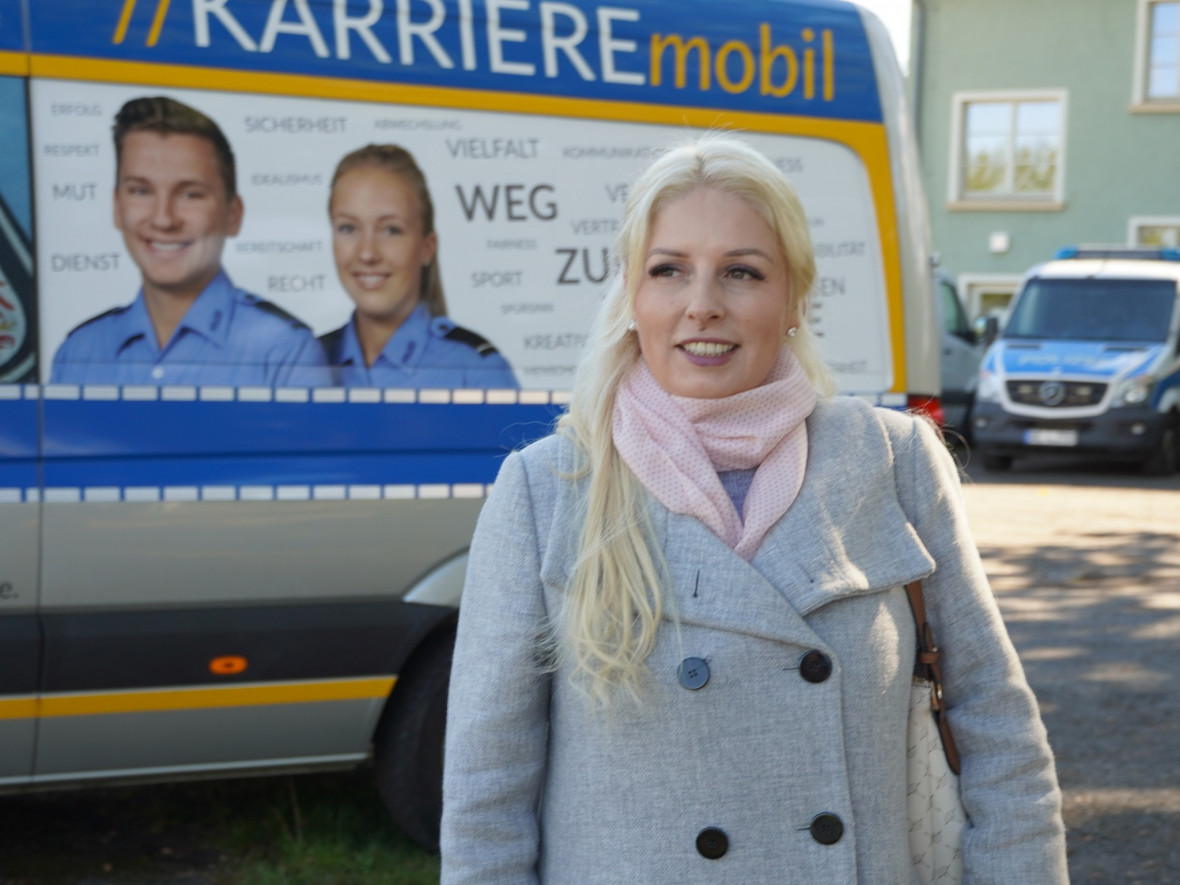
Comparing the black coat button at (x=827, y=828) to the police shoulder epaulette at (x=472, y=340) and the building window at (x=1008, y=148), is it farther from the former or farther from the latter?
the building window at (x=1008, y=148)

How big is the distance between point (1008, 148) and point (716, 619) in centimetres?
2261

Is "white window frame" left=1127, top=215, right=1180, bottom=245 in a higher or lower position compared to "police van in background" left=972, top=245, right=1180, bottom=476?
higher

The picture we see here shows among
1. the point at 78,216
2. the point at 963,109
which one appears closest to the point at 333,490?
the point at 78,216

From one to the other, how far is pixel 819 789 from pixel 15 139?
265cm

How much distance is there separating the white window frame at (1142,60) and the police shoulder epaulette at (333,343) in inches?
833

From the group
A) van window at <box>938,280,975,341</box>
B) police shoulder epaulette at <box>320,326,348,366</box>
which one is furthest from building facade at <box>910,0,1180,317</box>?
police shoulder epaulette at <box>320,326,348,366</box>

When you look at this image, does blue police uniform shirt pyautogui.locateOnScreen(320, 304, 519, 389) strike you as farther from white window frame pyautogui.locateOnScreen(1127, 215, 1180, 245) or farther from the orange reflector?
white window frame pyautogui.locateOnScreen(1127, 215, 1180, 245)

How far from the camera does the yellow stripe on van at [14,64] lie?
339 centimetres

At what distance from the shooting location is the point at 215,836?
4375 mm

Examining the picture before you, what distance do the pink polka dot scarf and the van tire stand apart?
13578 millimetres

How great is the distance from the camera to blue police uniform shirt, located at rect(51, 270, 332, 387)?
11.4 feet

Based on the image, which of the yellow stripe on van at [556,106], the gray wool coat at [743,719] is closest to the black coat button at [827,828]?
the gray wool coat at [743,719]

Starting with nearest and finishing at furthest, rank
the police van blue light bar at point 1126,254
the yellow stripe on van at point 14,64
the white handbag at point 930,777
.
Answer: the white handbag at point 930,777 → the yellow stripe on van at point 14,64 → the police van blue light bar at point 1126,254

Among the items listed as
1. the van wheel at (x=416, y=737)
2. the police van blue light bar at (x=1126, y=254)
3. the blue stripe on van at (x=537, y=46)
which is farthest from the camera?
the police van blue light bar at (x=1126, y=254)
